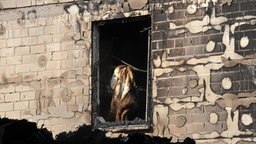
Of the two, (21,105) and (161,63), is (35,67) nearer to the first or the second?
(21,105)

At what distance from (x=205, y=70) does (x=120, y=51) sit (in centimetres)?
181

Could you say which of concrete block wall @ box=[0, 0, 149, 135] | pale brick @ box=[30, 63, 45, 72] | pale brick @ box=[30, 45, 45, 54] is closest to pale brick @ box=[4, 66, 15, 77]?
concrete block wall @ box=[0, 0, 149, 135]

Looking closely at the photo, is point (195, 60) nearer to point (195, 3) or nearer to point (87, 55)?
point (195, 3)

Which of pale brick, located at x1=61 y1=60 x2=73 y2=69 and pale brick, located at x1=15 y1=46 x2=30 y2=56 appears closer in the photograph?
pale brick, located at x1=61 y1=60 x2=73 y2=69

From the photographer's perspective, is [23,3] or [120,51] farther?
[23,3]

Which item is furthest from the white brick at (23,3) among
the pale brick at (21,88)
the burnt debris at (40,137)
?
the burnt debris at (40,137)

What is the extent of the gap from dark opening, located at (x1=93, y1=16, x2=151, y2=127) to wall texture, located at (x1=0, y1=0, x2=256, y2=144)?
231 mm

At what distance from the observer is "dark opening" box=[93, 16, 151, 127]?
14.0 m

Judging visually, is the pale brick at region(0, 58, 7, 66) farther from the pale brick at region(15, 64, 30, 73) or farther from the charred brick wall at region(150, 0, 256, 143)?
the charred brick wall at region(150, 0, 256, 143)

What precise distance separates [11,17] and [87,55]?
65.2 inches

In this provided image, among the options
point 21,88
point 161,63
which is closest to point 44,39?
point 21,88

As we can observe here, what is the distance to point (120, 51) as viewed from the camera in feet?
46.9

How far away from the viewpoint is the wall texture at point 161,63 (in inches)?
512

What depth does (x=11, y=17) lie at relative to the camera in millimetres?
14602
